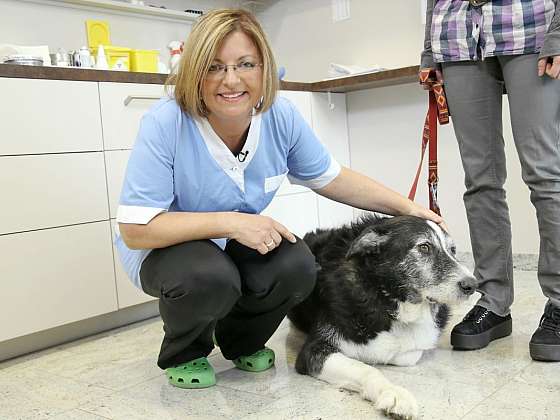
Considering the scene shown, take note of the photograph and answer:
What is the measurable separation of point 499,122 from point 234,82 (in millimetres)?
868

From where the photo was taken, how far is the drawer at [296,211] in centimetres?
314

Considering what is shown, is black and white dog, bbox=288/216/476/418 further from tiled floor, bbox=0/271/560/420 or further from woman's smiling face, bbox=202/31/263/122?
woman's smiling face, bbox=202/31/263/122

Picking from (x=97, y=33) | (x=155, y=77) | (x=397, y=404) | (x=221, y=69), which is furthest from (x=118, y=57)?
(x=397, y=404)

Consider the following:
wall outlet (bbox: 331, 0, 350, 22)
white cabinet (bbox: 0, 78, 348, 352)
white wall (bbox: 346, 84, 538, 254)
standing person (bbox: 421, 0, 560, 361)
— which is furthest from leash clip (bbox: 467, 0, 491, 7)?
wall outlet (bbox: 331, 0, 350, 22)

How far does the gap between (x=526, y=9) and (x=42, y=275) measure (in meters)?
1.79

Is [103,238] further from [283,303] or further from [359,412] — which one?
[359,412]

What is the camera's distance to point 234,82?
1492mm

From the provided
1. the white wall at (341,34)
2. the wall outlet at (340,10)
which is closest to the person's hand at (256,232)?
the white wall at (341,34)

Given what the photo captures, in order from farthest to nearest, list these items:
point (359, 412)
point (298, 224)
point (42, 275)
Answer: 1. point (298, 224)
2. point (42, 275)
3. point (359, 412)

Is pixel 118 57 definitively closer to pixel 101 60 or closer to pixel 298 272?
pixel 101 60

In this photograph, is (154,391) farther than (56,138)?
No

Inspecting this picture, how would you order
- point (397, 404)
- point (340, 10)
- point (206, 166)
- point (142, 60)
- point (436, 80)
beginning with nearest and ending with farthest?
point (397, 404), point (206, 166), point (436, 80), point (142, 60), point (340, 10)

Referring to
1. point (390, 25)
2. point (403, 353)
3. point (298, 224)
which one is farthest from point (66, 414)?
point (390, 25)

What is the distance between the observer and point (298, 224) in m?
3.29
